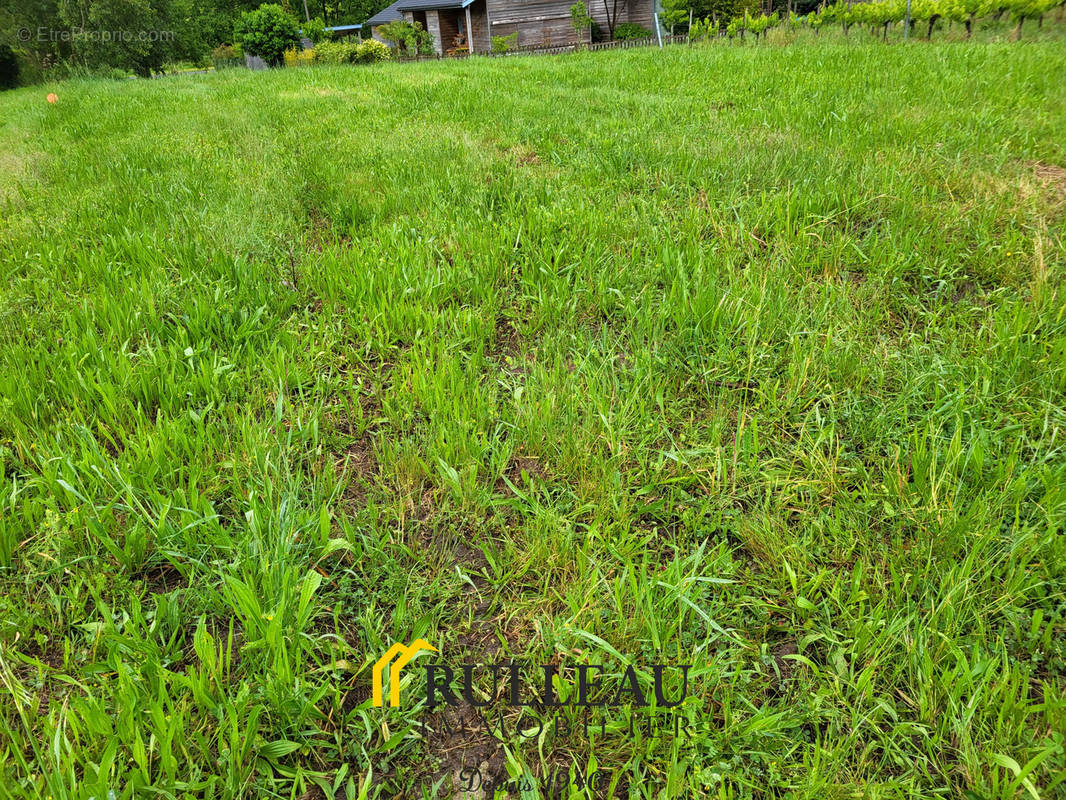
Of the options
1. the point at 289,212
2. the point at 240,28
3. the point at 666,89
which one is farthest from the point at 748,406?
the point at 240,28

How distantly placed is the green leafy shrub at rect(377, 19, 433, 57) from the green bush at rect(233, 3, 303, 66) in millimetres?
5368

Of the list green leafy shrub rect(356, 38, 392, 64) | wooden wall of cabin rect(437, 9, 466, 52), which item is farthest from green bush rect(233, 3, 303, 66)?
wooden wall of cabin rect(437, 9, 466, 52)

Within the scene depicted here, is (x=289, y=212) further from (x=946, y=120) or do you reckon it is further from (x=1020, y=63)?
(x=1020, y=63)

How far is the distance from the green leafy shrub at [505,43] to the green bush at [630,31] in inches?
218

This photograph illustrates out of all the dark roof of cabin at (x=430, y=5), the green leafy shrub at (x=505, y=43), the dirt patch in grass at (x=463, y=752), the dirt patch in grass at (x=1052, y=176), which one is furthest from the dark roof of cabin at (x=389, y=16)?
the dirt patch in grass at (x=463, y=752)

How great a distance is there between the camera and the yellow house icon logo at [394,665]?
1.36 meters

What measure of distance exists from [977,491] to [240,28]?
4035cm

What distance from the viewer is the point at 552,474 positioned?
6.73 feet

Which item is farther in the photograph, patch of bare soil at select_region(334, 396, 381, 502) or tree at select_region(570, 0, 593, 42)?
tree at select_region(570, 0, 593, 42)

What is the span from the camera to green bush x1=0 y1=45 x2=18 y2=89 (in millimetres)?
31438

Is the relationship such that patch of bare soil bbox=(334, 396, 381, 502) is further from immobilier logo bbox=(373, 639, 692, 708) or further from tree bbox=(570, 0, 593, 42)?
tree bbox=(570, 0, 593, 42)

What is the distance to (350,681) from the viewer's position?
143cm

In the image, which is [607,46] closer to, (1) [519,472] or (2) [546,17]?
(2) [546,17]

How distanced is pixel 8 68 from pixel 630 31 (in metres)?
35.6
